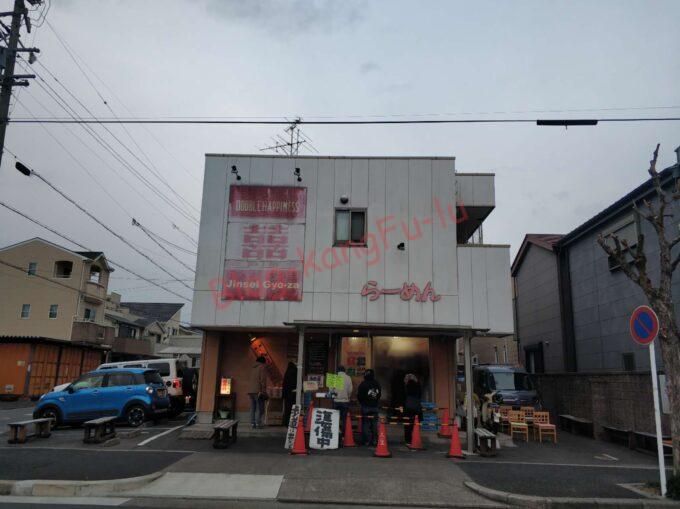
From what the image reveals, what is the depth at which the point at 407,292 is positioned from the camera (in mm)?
13914

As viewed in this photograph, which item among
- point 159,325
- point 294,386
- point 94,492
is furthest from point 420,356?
point 159,325

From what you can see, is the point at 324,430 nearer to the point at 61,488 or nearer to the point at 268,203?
the point at 61,488

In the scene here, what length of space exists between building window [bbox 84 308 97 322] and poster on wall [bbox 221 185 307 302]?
98.8 feet

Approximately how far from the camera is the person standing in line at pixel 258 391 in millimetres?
14164

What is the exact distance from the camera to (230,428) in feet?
40.2

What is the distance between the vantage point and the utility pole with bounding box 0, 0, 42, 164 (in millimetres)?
11008

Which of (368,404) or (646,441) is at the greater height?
(368,404)

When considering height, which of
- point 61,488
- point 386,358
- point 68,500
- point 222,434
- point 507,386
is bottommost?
point 68,500

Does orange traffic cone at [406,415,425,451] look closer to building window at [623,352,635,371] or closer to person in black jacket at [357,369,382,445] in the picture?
person in black jacket at [357,369,382,445]

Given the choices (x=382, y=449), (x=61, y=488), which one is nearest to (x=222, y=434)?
(x=382, y=449)

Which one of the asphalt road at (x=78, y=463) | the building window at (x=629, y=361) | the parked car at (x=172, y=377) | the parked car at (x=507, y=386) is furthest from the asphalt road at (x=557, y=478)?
the parked car at (x=172, y=377)

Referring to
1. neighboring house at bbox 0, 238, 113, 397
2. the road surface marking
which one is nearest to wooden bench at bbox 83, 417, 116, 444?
the road surface marking

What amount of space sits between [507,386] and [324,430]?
9.70 meters

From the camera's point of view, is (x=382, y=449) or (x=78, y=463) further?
(x=382, y=449)
